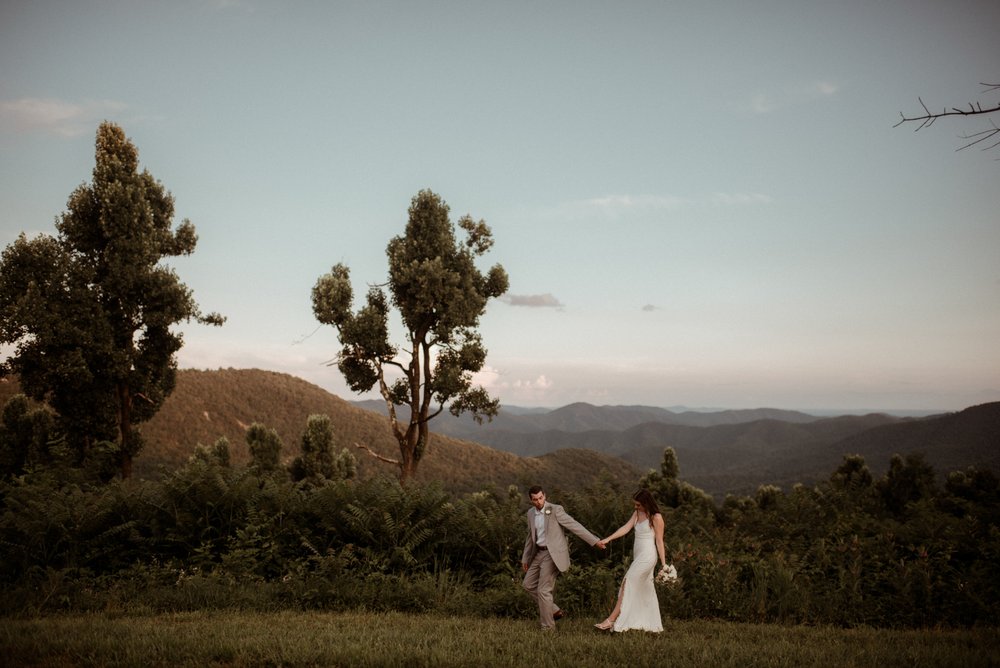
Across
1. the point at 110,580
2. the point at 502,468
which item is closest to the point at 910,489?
the point at 110,580

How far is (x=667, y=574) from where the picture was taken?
9.36 metres

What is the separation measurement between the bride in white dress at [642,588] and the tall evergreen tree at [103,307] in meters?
19.1

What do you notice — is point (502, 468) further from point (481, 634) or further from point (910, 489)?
point (481, 634)

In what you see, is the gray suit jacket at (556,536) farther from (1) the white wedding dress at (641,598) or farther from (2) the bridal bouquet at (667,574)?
(2) the bridal bouquet at (667,574)

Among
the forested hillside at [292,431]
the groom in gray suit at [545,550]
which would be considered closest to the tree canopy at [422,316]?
the groom in gray suit at [545,550]

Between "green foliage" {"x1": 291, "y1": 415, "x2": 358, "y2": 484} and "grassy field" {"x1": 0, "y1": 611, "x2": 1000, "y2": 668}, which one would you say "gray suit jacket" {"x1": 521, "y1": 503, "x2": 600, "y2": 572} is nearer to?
"grassy field" {"x1": 0, "y1": 611, "x2": 1000, "y2": 668}

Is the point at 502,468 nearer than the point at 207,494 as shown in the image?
No

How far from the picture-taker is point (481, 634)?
801 cm

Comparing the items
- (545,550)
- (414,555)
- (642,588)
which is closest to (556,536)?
(545,550)

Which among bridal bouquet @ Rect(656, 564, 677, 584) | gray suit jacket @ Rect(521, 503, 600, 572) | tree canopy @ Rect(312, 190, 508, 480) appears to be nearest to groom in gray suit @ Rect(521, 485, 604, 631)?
gray suit jacket @ Rect(521, 503, 600, 572)

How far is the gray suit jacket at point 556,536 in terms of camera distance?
908cm

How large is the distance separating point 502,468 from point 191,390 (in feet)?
115

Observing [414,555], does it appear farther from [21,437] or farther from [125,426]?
[21,437]

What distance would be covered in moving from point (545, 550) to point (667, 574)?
6.61ft
